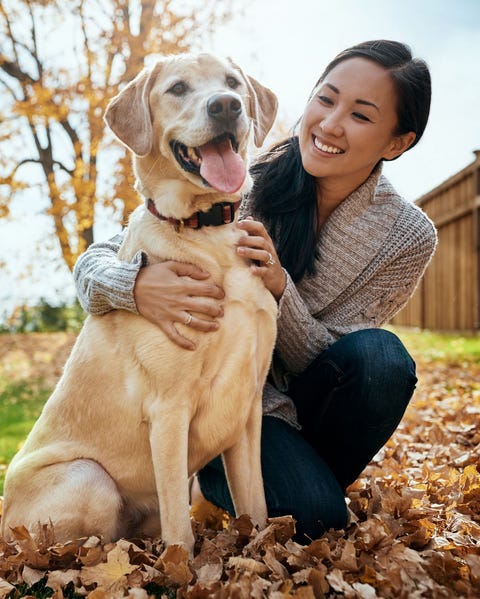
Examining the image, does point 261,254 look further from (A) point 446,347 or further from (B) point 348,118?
(A) point 446,347

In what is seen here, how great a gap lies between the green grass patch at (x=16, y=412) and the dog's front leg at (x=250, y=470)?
193 cm

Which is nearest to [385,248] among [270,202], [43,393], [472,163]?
[270,202]

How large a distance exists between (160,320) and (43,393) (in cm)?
555

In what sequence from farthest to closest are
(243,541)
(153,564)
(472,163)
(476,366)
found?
(472,163)
(476,366)
(243,541)
(153,564)

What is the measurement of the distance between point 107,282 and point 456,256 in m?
9.49

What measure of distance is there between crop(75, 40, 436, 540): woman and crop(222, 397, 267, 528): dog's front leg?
157mm

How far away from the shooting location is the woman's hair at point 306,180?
2.79m

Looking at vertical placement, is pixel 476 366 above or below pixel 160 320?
below

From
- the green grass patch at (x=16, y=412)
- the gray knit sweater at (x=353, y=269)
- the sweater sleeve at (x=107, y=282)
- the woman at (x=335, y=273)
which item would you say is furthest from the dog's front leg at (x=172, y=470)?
the green grass patch at (x=16, y=412)

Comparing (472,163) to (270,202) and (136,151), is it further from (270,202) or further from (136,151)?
(136,151)

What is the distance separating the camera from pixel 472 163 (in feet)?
34.5

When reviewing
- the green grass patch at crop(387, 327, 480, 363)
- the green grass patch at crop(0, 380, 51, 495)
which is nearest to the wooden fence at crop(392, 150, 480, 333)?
the green grass patch at crop(387, 327, 480, 363)

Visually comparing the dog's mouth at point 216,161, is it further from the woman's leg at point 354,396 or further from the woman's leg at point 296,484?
the woman's leg at point 296,484

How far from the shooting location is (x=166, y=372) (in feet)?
6.95
